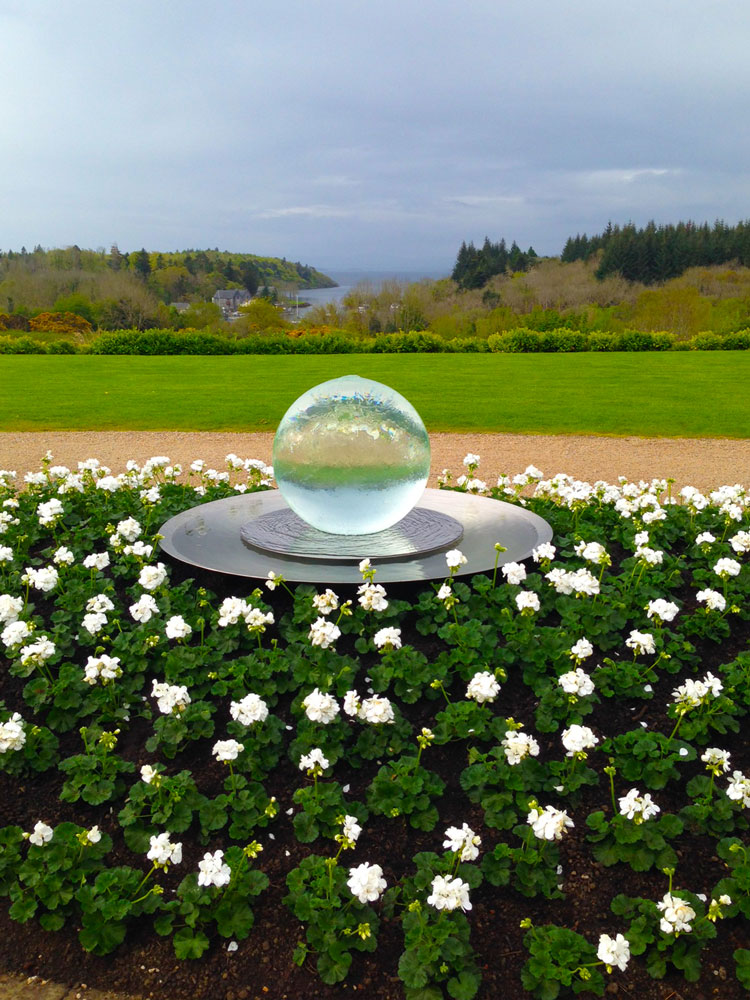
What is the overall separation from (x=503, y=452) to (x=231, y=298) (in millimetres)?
70858

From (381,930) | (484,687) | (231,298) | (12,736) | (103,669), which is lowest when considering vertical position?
(381,930)

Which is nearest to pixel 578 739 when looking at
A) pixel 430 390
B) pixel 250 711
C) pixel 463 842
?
pixel 463 842

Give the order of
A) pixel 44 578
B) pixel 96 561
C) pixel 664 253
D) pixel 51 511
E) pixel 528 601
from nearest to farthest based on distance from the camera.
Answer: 1. pixel 528 601
2. pixel 44 578
3. pixel 96 561
4. pixel 51 511
5. pixel 664 253

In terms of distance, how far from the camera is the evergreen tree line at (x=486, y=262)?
3007 inches

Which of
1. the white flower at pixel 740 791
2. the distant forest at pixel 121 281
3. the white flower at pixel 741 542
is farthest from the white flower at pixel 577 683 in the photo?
the distant forest at pixel 121 281

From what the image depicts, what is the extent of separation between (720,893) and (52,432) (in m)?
14.9

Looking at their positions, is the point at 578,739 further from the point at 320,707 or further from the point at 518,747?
the point at 320,707

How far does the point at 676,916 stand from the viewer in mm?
3098

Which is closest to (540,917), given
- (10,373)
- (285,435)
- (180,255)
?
(285,435)

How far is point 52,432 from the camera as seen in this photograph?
15.8 meters

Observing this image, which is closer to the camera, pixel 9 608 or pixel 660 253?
pixel 9 608

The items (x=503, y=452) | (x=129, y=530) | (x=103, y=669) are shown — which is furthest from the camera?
(x=503, y=452)

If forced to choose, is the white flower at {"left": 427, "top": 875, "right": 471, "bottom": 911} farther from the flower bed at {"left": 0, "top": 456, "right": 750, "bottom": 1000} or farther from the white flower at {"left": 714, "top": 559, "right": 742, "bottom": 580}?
the white flower at {"left": 714, "top": 559, "right": 742, "bottom": 580}

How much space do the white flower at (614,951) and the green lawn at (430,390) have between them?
1314 cm
